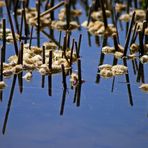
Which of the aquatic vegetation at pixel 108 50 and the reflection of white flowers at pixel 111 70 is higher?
the aquatic vegetation at pixel 108 50

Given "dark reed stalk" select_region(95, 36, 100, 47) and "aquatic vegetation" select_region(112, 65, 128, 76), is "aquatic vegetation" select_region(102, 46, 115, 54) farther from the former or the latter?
"aquatic vegetation" select_region(112, 65, 128, 76)

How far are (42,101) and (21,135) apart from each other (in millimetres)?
648

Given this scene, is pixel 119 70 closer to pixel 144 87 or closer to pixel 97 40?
pixel 144 87

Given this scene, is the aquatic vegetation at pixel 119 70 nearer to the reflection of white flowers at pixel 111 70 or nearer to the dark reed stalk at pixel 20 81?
the reflection of white flowers at pixel 111 70

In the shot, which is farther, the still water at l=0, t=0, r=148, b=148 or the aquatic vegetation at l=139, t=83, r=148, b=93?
the aquatic vegetation at l=139, t=83, r=148, b=93

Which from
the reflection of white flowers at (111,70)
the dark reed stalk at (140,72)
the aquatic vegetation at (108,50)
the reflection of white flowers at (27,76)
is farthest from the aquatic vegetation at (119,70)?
the reflection of white flowers at (27,76)

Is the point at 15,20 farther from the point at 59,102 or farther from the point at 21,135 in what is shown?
the point at 21,135

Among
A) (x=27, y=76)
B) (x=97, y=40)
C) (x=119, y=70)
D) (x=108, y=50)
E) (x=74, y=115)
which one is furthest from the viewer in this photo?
(x=97, y=40)

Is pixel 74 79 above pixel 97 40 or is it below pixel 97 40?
below

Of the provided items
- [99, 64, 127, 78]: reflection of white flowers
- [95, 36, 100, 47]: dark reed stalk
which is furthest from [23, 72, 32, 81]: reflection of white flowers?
[95, 36, 100, 47]: dark reed stalk

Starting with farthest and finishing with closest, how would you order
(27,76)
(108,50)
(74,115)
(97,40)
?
(97,40), (108,50), (27,76), (74,115)

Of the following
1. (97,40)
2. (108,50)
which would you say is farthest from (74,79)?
(97,40)

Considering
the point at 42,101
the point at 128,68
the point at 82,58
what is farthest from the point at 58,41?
the point at 42,101

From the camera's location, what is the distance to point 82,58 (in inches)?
222
